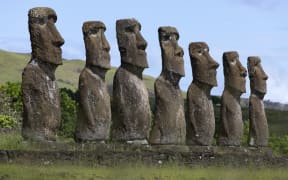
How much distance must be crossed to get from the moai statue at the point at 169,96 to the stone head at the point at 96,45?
2117 millimetres

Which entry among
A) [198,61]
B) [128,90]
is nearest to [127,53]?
[128,90]

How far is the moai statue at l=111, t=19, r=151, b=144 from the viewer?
2284 cm

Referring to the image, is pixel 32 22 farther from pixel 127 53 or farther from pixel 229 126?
pixel 229 126

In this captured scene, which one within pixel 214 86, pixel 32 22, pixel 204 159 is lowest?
pixel 204 159

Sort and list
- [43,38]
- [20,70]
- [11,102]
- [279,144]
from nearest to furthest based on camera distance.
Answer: [43,38] → [11,102] → [279,144] → [20,70]

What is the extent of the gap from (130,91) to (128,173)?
350 cm

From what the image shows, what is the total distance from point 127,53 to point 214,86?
3.13m

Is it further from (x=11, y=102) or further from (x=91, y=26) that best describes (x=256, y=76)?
(x=11, y=102)

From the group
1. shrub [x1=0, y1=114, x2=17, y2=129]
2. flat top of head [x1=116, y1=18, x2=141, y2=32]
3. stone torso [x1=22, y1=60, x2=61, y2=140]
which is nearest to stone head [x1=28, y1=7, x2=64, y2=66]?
stone torso [x1=22, y1=60, x2=61, y2=140]

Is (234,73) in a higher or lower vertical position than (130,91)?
higher

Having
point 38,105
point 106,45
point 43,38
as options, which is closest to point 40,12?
point 43,38

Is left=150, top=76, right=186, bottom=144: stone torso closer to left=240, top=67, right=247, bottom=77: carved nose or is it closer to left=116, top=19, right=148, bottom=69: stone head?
left=116, top=19, right=148, bottom=69: stone head

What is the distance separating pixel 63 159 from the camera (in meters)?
20.3

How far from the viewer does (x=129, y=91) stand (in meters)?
23.0
